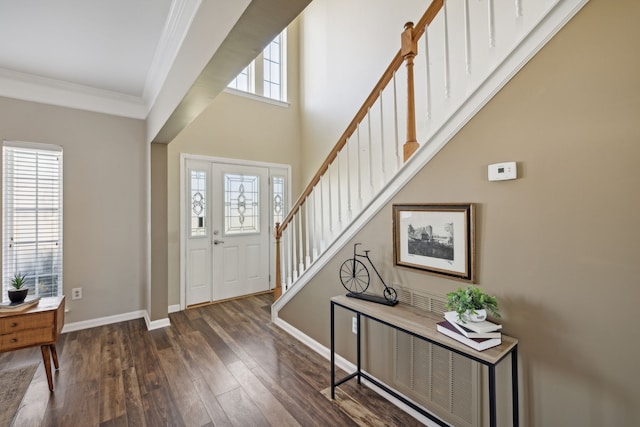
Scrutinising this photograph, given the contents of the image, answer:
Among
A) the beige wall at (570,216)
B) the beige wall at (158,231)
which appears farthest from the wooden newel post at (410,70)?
the beige wall at (158,231)

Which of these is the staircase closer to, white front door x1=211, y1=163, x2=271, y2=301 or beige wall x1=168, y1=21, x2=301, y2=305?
white front door x1=211, y1=163, x2=271, y2=301

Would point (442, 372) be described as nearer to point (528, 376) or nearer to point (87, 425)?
point (528, 376)

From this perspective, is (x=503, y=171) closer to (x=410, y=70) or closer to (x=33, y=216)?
(x=410, y=70)

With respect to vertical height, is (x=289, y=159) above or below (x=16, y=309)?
above

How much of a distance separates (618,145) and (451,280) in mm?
936

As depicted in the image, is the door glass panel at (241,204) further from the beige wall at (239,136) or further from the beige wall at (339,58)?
the beige wall at (339,58)

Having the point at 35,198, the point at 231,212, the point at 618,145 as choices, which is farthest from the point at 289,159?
the point at 618,145

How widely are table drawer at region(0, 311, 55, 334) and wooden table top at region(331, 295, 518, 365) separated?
218 centimetres

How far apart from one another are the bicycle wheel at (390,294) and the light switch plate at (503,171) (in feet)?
3.13

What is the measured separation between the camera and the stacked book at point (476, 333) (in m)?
1.29

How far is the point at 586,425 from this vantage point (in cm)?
118

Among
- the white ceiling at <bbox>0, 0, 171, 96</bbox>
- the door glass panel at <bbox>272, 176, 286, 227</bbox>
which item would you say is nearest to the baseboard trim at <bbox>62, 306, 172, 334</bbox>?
the door glass panel at <bbox>272, 176, 286, 227</bbox>

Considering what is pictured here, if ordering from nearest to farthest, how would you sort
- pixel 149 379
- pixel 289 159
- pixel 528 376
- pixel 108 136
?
1. pixel 528 376
2. pixel 149 379
3. pixel 108 136
4. pixel 289 159

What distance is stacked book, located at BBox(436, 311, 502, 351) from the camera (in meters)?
1.29
